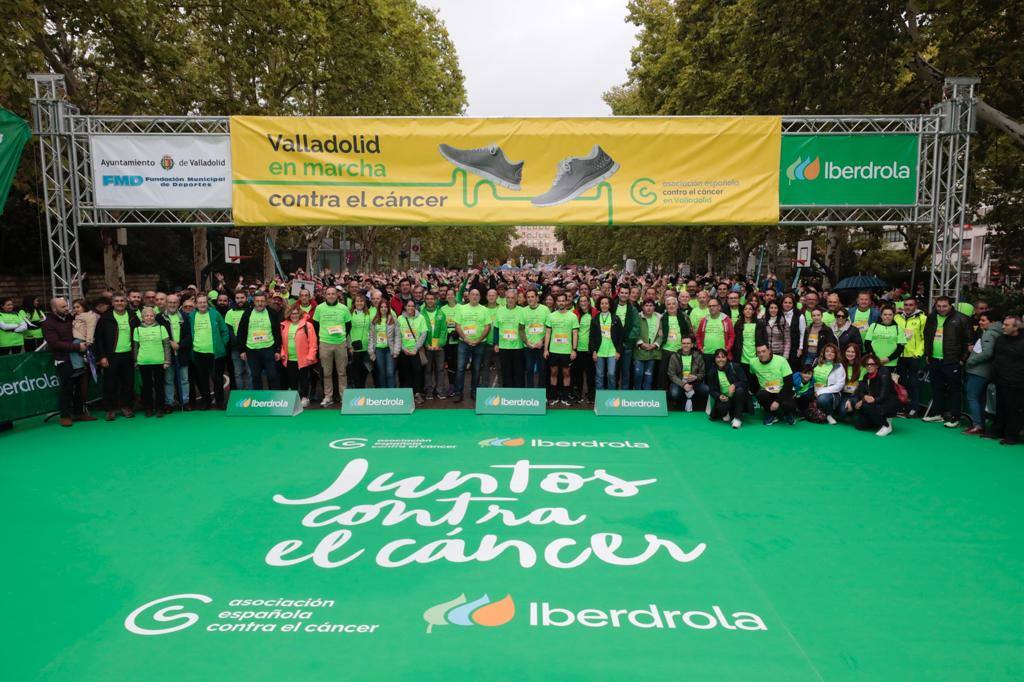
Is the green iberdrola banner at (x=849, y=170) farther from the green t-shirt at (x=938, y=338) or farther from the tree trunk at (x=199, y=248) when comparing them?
the tree trunk at (x=199, y=248)

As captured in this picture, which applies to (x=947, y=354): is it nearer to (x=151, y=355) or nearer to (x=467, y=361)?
(x=467, y=361)

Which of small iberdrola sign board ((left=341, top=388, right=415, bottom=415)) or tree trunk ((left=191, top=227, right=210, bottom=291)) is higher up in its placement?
tree trunk ((left=191, top=227, right=210, bottom=291))

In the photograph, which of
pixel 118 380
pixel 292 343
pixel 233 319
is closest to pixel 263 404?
pixel 292 343

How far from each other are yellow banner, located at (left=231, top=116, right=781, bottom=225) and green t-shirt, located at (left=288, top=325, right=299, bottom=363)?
6.40ft

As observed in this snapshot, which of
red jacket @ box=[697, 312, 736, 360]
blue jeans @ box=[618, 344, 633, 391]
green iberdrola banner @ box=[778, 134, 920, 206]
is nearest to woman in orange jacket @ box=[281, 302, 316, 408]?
blue jeans @ box=[618, 344, 633, 391]

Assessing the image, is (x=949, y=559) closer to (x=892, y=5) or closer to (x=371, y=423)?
(x=371, y=423)

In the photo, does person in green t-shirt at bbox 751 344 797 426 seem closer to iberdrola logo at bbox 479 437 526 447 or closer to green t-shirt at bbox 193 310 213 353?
iberdrola logo at bbox 479 437 526 447

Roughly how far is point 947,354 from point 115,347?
43.1 feet

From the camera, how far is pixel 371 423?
10711 millimetres

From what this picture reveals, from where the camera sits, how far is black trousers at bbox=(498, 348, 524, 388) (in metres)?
11.9

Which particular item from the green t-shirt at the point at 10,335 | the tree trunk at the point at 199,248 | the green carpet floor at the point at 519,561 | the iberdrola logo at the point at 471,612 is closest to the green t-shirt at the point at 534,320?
the green carpet floor at the point at 519,561

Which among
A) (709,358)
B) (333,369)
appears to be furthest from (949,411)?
(333,369)

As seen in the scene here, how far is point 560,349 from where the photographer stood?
1162 cm

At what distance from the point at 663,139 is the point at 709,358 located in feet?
12.7
